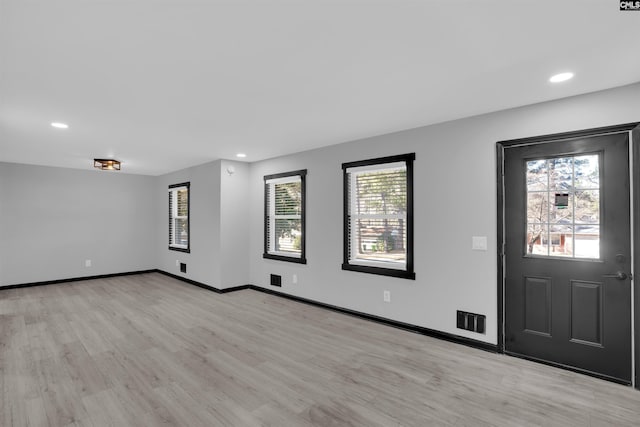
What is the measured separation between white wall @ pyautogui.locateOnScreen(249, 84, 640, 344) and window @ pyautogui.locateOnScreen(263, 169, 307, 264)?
712 mm

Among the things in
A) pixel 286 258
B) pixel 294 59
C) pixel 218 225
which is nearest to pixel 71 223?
pixel 218 225

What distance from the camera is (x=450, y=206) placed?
3520 millimetres

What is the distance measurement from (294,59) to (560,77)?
2071 mm

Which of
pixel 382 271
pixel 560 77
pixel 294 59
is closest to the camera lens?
pixel 294 59

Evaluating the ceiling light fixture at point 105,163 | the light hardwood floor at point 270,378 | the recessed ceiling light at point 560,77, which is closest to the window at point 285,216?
the light hardwood floor at point 270,378

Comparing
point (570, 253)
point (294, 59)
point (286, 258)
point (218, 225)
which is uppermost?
point (294, 59)

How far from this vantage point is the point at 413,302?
3799 mm

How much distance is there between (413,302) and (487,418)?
1.66 metres

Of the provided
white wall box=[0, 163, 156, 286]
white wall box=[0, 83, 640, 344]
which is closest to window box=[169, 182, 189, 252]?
white wall box=[0, 83, 640, 344]

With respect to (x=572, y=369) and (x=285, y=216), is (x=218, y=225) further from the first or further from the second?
(x=572, y=369)

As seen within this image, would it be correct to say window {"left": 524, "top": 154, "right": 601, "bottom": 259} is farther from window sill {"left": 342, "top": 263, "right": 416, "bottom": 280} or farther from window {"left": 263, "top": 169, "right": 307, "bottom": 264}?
window {"left": 263, "top": 169, "right": 307, "bottom": 264}

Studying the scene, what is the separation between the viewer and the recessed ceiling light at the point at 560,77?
2.41 meters

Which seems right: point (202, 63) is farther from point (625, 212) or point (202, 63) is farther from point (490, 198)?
point (625, 212)

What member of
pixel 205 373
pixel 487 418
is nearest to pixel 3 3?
pixel 205 373
